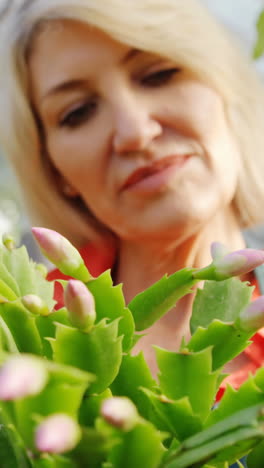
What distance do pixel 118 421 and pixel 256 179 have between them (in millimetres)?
1031

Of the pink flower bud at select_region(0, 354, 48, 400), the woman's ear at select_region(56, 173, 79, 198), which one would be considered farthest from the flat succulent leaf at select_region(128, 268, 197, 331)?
the woman's ear at select_region(56, 173, 79, 198)

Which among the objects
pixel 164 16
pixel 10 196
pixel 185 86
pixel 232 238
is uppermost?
pixel 164 16

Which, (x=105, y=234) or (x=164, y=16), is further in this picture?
(x=105, y=234)

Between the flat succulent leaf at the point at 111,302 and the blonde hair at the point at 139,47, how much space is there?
0.67 metres

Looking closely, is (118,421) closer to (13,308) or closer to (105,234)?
(13,308)

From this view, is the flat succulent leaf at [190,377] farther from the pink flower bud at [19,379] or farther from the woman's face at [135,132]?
the woman's face at [135,132]

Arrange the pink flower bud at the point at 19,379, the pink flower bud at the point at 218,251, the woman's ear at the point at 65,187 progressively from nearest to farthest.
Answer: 1. the pink flower bud at the point at 19,379
2. the pink flower bud at the point at 218,251
3. the woman's ear at the point at 65,187

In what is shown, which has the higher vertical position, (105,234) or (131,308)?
(131,308)

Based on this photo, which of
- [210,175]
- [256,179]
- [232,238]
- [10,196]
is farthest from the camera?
[10,196]

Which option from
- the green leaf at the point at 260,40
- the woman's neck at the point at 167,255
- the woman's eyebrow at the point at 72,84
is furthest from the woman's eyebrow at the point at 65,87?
the green leaf at the point at 260,40

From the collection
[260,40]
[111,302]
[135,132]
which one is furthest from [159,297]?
[135,132]

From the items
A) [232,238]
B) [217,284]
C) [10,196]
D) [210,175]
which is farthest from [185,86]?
[10,196]

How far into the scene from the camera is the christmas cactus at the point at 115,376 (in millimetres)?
148

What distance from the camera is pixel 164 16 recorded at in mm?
924
